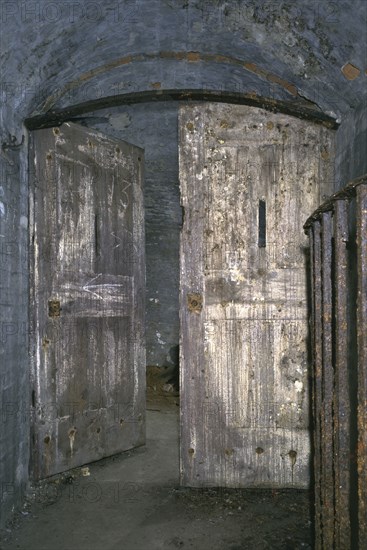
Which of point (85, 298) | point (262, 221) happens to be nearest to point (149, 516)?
point (85, 298)

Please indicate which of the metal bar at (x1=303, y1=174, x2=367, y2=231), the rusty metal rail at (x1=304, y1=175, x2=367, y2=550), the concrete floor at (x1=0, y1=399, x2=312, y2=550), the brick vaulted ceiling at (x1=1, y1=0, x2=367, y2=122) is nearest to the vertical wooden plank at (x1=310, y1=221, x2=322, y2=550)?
the rusty metal rail at (x1=304, y1=175, x2=367, y2=550)

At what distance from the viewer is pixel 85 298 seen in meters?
3.37

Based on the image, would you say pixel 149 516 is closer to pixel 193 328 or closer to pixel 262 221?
pixel 193 328

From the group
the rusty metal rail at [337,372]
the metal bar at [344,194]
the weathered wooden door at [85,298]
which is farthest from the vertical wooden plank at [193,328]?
the metal bar at [344,194]

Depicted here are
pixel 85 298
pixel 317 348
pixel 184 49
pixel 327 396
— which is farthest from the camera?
pixel 85 298

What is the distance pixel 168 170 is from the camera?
17.6 ft

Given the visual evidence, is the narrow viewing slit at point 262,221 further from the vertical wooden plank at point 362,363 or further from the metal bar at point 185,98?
the vertical wooden plank at point 362,363

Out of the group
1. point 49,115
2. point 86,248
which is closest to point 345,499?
point 86,248

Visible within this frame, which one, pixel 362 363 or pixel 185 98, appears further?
pixel 185 98

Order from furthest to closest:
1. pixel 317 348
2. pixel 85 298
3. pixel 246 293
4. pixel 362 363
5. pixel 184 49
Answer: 1. pixel 85 298
2. pixel 246 293
3. pixel 184 49
4. pixel 317 348
5. pixel 362 363

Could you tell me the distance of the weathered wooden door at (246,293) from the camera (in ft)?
10.3

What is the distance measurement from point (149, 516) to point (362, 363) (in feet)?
6.00

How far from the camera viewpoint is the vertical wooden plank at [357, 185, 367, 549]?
1563mm

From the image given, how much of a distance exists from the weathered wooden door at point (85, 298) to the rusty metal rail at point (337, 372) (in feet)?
5.46
